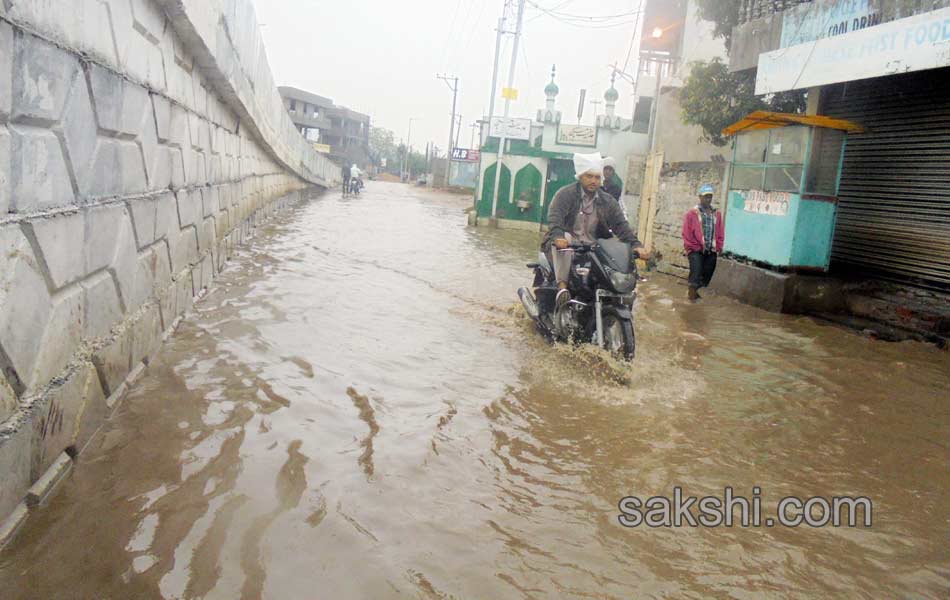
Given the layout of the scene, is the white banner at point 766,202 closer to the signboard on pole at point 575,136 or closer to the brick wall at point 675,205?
the brick wall at point 675,205

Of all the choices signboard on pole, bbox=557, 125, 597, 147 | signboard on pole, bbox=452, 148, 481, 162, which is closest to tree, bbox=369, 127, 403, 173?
signboard on pole, bbox=452, 148, 481, 162

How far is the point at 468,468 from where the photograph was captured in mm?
3248

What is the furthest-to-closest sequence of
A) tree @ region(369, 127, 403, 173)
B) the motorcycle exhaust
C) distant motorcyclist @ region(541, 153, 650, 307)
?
tree @ region(369, 127, 403, 173) < the motorcycle exhaust < distant motorcyclist @ region(541, 153, 650, 307)

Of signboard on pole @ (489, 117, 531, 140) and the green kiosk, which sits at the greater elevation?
signboard on pole @ (489, 117, 531, 140)

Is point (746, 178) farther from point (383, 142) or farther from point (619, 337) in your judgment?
point (383, 142)

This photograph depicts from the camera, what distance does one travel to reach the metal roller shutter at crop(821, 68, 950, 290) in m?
8.01

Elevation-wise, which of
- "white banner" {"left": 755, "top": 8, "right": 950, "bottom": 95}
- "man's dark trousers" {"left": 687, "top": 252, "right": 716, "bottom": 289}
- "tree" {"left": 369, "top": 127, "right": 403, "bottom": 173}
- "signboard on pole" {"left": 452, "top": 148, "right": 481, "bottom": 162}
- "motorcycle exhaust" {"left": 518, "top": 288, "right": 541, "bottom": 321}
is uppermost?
"tree" {"left": 369, "top": 127, "right": 403, "bottom": 173}

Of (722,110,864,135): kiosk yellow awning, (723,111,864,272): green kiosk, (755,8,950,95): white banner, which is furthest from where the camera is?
(723,111,864,272): green kiosk

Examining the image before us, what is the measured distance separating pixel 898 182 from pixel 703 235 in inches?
95.3

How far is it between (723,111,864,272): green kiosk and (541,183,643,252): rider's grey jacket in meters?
3.93

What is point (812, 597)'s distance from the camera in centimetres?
236

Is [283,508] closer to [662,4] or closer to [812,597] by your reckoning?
[812,597]

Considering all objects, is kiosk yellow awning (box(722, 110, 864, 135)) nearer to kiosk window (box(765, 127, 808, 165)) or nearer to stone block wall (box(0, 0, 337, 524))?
kiosk window (box(765, 127, 808, 165))

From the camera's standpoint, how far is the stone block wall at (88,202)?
219 cm
